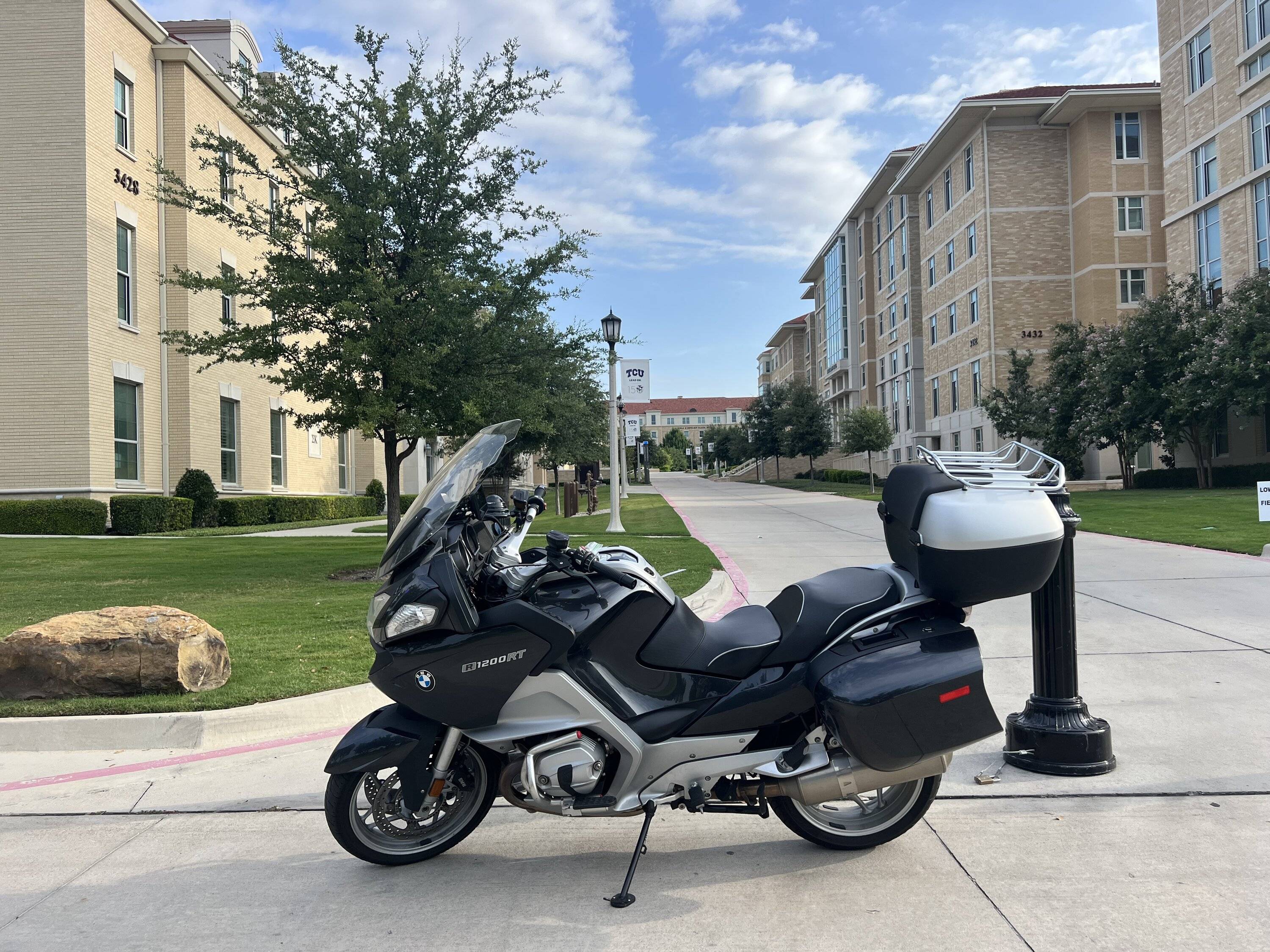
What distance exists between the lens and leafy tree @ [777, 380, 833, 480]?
2244 inches

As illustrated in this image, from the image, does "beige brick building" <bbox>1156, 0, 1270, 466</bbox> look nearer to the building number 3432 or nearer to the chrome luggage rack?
the chrome luggage rack

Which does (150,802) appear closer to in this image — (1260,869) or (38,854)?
(38,854)

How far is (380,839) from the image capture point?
362cm

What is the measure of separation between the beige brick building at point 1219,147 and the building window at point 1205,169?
0.11 feet

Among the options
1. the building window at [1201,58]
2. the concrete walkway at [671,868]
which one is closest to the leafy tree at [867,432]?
the building window at [1201,58]

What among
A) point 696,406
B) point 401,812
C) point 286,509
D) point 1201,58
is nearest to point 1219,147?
point 1201,58

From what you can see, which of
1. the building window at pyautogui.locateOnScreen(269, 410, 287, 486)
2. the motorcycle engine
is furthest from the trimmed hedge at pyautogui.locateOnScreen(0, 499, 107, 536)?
the motorcycle engine

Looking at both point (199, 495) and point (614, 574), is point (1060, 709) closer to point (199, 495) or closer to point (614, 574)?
point (614, 574)

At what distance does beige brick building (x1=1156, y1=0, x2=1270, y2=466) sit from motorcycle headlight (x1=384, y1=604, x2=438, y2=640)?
31.7 m

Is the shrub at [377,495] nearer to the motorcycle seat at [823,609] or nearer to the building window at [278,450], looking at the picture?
the building window at [278,450]

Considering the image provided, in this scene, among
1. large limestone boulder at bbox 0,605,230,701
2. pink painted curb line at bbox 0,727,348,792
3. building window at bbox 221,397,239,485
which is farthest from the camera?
building window at bbox 221,397,239,485

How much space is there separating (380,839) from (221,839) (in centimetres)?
92

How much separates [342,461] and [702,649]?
32.3 meters

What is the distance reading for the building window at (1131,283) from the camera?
1556 inches
